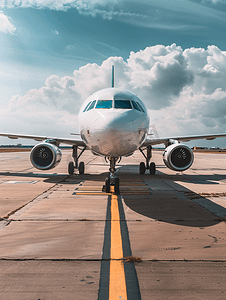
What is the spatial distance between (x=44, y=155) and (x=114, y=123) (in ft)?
22.1

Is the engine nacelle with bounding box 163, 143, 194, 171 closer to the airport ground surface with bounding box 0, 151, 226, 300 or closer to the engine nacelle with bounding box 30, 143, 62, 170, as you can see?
the airport ground surface with bounding box 0, 151, 226, 300

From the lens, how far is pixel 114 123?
6.38 m

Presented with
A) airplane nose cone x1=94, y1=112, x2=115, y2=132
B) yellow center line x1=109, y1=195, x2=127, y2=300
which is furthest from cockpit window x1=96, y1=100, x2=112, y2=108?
yellow center line x1=109, y1=195, x2=127, y2=300

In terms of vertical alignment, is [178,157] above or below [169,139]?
below

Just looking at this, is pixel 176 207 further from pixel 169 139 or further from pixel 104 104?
pixel 169 139

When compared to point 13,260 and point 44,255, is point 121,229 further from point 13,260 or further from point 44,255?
point 13,260

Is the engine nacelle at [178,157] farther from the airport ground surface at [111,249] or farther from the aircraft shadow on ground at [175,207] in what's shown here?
the airport ground surface at [111,249]

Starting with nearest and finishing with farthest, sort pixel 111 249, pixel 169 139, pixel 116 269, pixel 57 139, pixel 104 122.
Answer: pixel 116 269
pixel 111 249
pixel 104 122
pixel 169 139
pixel 57 139

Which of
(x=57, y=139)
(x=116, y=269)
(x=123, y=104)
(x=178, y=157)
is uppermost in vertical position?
(x=123, y=104)

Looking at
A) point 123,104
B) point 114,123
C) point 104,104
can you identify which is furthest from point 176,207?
point 104,104

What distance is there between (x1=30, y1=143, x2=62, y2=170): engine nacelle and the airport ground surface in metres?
4.85

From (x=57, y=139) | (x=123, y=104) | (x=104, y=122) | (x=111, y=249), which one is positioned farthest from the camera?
(x=57, y=139)

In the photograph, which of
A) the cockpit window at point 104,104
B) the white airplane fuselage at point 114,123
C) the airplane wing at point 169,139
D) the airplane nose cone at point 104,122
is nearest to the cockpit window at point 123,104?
the white airplane fuselage at point 114,123

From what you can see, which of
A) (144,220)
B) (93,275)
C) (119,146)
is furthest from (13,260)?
(119,146)
